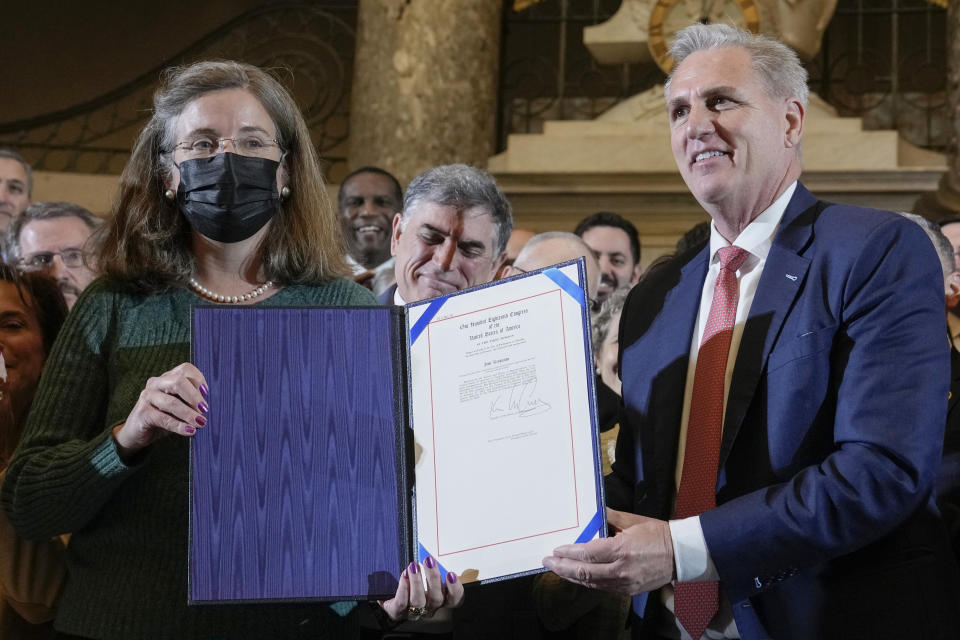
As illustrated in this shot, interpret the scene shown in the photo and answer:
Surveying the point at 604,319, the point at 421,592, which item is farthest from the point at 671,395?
the point at 604,319

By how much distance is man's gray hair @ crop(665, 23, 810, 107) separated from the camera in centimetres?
226

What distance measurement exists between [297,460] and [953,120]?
5.17 meters

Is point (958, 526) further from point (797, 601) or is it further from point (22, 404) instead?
point (22, 404)

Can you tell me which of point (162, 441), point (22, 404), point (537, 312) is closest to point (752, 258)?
point (537, 312)

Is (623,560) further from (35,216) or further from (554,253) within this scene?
(35,216)

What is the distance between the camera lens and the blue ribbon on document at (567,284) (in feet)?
6.53

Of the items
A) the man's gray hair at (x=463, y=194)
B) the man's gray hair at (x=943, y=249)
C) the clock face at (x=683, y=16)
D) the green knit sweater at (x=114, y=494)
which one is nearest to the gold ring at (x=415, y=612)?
the green knit sweater at (x=114, y=494)

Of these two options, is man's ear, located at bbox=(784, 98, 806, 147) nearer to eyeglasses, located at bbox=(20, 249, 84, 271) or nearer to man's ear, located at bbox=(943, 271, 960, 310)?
man's ear, located at bbox=(943, 271, 960, 310)

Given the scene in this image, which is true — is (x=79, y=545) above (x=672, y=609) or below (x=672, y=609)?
above

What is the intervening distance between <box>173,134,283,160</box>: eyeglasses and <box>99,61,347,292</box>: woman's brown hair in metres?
0.06

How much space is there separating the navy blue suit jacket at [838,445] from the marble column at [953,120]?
4061mm

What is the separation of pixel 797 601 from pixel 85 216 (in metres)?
3.14

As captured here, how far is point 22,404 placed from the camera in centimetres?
275

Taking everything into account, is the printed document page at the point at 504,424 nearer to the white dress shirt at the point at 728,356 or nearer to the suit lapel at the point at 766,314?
the white dress shirt at the point at 728,356
